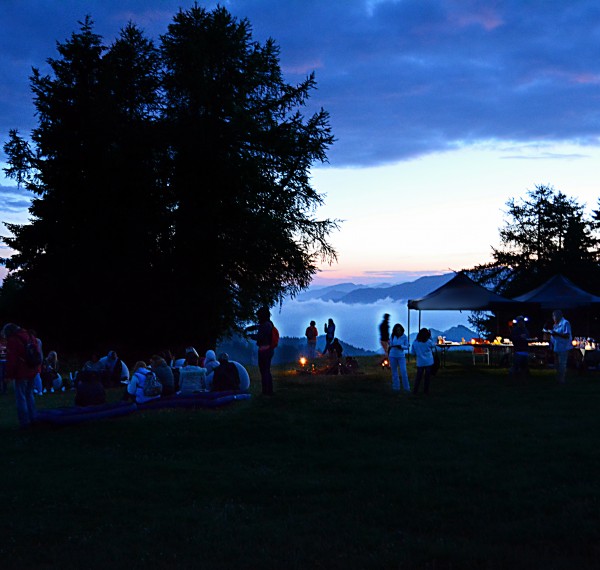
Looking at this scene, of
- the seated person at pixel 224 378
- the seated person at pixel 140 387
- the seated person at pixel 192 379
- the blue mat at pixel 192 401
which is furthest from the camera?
the seated person at pixel 224 378

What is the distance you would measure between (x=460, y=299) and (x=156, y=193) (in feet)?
42.1

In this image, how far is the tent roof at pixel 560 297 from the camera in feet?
93.6

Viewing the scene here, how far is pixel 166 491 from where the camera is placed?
895 cm

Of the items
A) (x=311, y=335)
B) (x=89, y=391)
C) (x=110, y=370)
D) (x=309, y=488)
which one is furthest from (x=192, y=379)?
(x=311, y=335)

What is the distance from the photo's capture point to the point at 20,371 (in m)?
13.4

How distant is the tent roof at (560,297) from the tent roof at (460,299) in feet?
4.76

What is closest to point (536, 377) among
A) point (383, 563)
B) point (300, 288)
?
point (300, 288)

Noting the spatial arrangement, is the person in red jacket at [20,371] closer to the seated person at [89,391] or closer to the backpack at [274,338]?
the seated person at [89,391]

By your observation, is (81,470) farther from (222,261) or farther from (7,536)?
(222,261)

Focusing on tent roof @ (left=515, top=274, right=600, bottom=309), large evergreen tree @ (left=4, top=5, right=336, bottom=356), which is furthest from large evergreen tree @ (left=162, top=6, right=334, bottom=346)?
tent roof @ (left=515, top=274, right=600, bottom=309)

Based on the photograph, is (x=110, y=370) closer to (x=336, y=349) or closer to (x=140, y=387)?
(x=140, y=387)

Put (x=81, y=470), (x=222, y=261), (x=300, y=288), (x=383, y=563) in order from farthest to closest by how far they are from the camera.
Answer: (x=300, y=288) < (x=222, y=261) < (x=81, y=470) < (x=383, y=563)

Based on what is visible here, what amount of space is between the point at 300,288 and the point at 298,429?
809 inches

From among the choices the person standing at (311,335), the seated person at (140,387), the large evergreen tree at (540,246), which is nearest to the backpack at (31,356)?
the seated person at (140,387)
